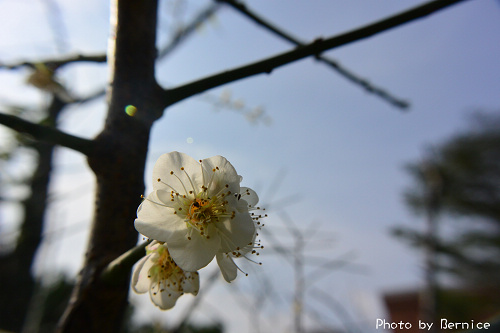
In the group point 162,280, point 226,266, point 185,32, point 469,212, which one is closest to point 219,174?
point 226,266

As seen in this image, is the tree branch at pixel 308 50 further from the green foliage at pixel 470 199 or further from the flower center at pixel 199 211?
the green foliage at pixel 470 199

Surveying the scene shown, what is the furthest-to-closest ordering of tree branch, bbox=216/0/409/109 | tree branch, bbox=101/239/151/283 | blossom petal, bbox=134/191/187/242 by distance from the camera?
tree branch, bbox=216/0/409/109
blossom petal, bbox=134/191/187/242
tree branch, bbox=101/239/151/283

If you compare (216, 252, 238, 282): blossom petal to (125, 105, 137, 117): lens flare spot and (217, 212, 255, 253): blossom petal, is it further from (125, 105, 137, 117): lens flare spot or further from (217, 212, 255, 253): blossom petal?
(125, 105, 137, 117): lens flare spot

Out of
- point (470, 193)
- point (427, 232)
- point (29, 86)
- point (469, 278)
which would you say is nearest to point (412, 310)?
point (469, 278)

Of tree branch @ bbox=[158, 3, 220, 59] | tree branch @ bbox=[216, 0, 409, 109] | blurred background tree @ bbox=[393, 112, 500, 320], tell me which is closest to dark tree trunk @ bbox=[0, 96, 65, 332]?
tree branch @ bbox=[158, 3, 220, 59]

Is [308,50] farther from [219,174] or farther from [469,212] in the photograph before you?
[469,212]

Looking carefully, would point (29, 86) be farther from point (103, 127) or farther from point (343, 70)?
point (343, 70)

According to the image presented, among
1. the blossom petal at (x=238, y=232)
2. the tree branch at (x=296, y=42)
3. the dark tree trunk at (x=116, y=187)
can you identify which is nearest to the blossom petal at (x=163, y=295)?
the dark tree trunk at (x=116, y=187)
